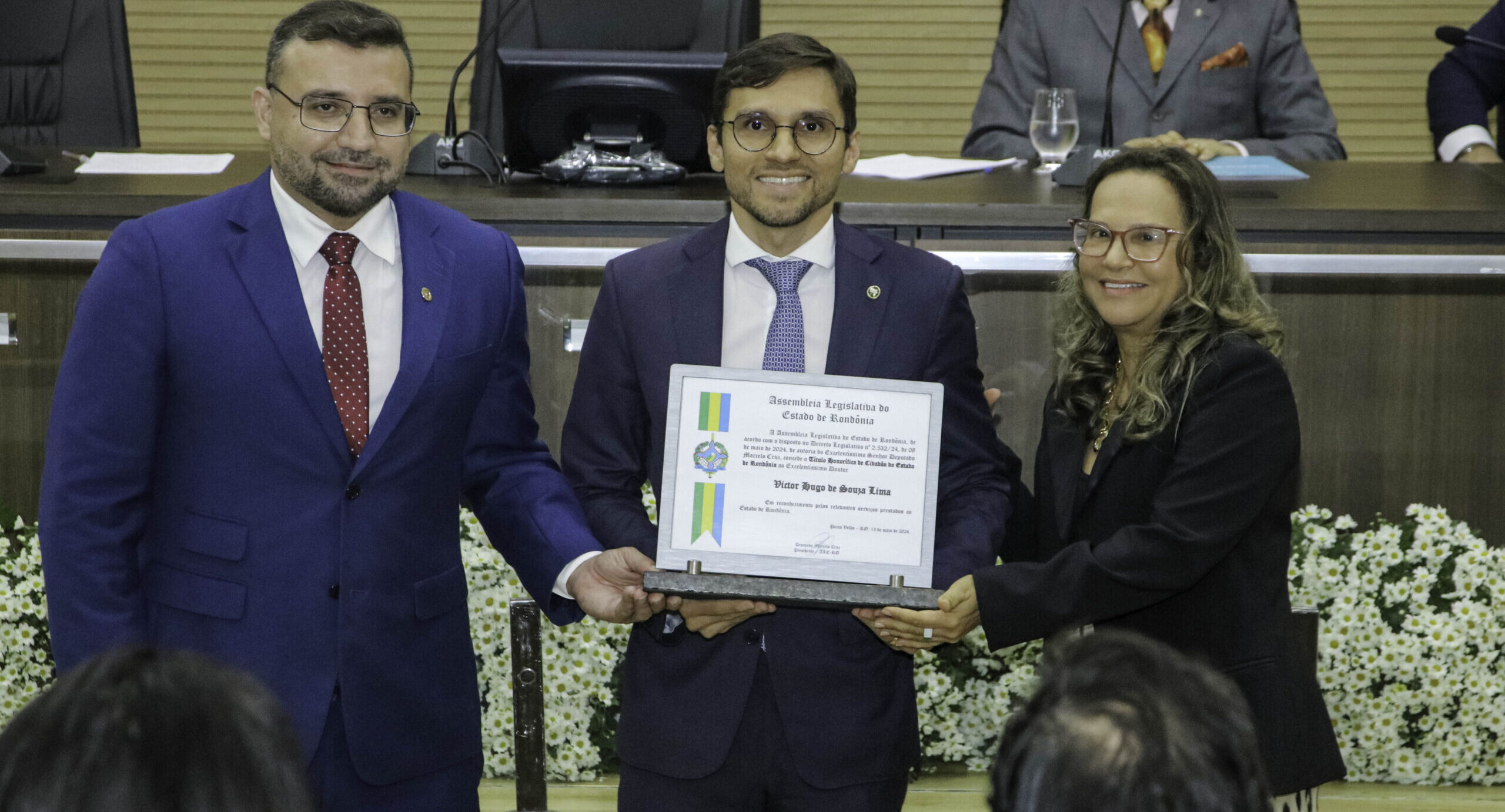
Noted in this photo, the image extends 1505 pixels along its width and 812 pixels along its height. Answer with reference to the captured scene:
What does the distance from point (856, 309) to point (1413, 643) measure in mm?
1480

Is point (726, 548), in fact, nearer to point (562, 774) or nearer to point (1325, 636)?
point (562, 774)

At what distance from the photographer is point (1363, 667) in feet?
9.64

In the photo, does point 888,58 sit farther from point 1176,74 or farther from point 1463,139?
point 1463,139

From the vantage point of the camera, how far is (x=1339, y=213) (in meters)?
2.91

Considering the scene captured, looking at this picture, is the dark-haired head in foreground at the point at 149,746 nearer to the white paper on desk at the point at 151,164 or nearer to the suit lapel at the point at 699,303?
the suit lapel at the point at 699,303

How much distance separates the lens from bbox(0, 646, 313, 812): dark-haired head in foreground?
860mm

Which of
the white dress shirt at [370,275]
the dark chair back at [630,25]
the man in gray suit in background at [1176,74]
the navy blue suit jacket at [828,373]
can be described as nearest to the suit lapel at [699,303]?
the navy blue suit jacket at [828,373]

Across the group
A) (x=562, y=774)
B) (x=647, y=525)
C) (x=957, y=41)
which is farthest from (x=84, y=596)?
(x=957, y=41)

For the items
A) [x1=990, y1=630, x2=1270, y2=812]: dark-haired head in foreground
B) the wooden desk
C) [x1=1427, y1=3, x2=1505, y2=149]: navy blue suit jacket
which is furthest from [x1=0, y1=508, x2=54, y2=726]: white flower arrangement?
[x1=1427, y1=3, x2=1505, y2=149]: navy blue suit jacket

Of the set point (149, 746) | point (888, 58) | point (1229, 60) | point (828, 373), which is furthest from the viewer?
point (888, 58)

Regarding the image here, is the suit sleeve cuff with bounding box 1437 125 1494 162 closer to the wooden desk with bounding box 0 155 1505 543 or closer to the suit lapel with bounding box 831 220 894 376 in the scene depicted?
the wooden desk with bounding box 0 155 1505 543

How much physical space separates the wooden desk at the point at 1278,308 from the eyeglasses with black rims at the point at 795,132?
73cm

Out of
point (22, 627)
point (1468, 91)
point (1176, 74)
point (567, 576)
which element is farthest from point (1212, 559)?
point (1468, 91)

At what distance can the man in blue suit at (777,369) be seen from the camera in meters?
2.11
